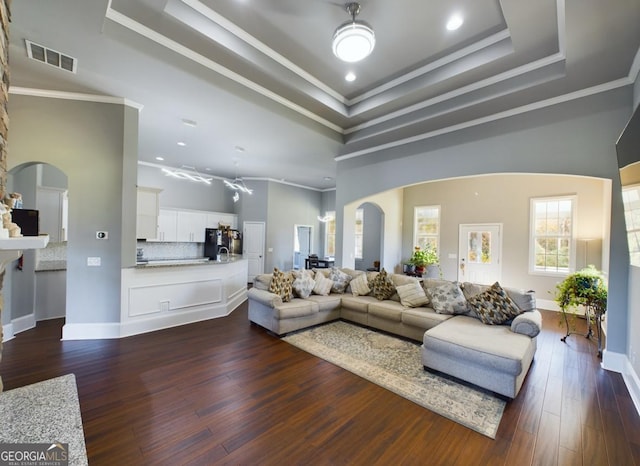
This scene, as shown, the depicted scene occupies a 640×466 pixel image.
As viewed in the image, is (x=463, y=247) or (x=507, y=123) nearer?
(x=507, y=123)

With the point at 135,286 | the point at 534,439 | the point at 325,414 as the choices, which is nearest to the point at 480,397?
the point at 534,439

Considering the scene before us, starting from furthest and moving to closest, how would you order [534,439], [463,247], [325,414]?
1. [463,247]
2. [325,414]
3. [534,439]

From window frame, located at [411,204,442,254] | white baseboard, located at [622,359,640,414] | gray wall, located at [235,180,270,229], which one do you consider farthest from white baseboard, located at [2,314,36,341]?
window frame, located at [411,204,442,254]

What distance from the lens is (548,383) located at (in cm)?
289

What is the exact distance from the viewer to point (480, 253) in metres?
7.05

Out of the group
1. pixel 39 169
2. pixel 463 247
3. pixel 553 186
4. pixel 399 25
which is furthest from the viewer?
pixel 463 247

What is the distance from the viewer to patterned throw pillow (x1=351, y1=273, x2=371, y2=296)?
4906 mm

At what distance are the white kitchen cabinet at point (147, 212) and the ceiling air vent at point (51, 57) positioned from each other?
2.73 metres

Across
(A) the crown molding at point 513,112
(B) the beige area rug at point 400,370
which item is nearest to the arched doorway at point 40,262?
(B) the beige area rug at point 400,370

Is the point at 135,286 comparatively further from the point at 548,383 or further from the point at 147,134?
the point at 548,383

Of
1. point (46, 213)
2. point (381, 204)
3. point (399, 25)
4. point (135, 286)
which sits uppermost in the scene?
point (399, 25)

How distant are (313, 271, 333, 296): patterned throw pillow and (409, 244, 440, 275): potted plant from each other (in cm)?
361

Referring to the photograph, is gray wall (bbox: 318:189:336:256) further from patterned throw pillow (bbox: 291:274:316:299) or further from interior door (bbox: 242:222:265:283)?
patterned throw pillow (bbox: 291:274:316:299)

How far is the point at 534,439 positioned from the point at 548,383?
3.77 ft
